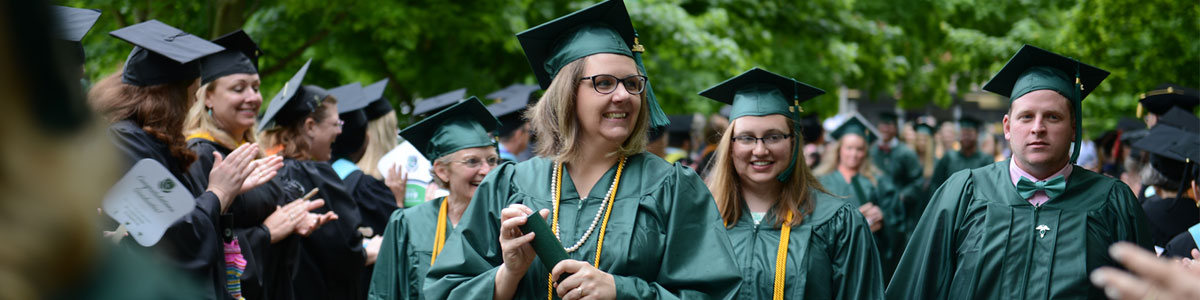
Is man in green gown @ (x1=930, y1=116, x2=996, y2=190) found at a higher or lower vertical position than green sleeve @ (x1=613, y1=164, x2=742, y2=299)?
lower

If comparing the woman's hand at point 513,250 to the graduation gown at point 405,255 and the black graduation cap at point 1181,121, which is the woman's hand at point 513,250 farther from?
the black graduation cap at point 1181,121

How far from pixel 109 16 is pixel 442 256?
8.28 metres

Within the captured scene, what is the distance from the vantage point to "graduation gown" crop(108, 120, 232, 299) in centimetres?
420

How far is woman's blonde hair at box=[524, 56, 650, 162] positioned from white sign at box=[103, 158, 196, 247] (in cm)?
130

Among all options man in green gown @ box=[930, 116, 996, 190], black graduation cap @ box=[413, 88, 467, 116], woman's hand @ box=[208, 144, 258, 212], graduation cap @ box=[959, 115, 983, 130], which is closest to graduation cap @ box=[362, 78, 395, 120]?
black graduation cap @ box=[413, 88, 467, 116]

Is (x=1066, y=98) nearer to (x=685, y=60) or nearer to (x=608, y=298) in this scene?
(x=608, y=298)

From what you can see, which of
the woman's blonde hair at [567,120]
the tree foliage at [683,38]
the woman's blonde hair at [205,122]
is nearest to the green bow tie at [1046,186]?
the woman's blonde hair at [567,120]

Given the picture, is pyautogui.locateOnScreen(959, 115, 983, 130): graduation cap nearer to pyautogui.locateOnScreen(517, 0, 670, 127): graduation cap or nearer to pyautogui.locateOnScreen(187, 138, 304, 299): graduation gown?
pyautogui.locateOnScreen(187, 138, 304, 299): graduation gown

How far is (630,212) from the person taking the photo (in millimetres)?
3078

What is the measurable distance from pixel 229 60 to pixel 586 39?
9.58 feet

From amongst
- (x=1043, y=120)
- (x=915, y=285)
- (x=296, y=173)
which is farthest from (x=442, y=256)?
(x=296, y=173)

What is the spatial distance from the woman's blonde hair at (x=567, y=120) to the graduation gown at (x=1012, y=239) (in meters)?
1.76

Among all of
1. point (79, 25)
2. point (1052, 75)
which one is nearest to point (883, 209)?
point (1052, 75)

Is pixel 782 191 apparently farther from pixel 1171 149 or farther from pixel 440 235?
pixel 1171 149
